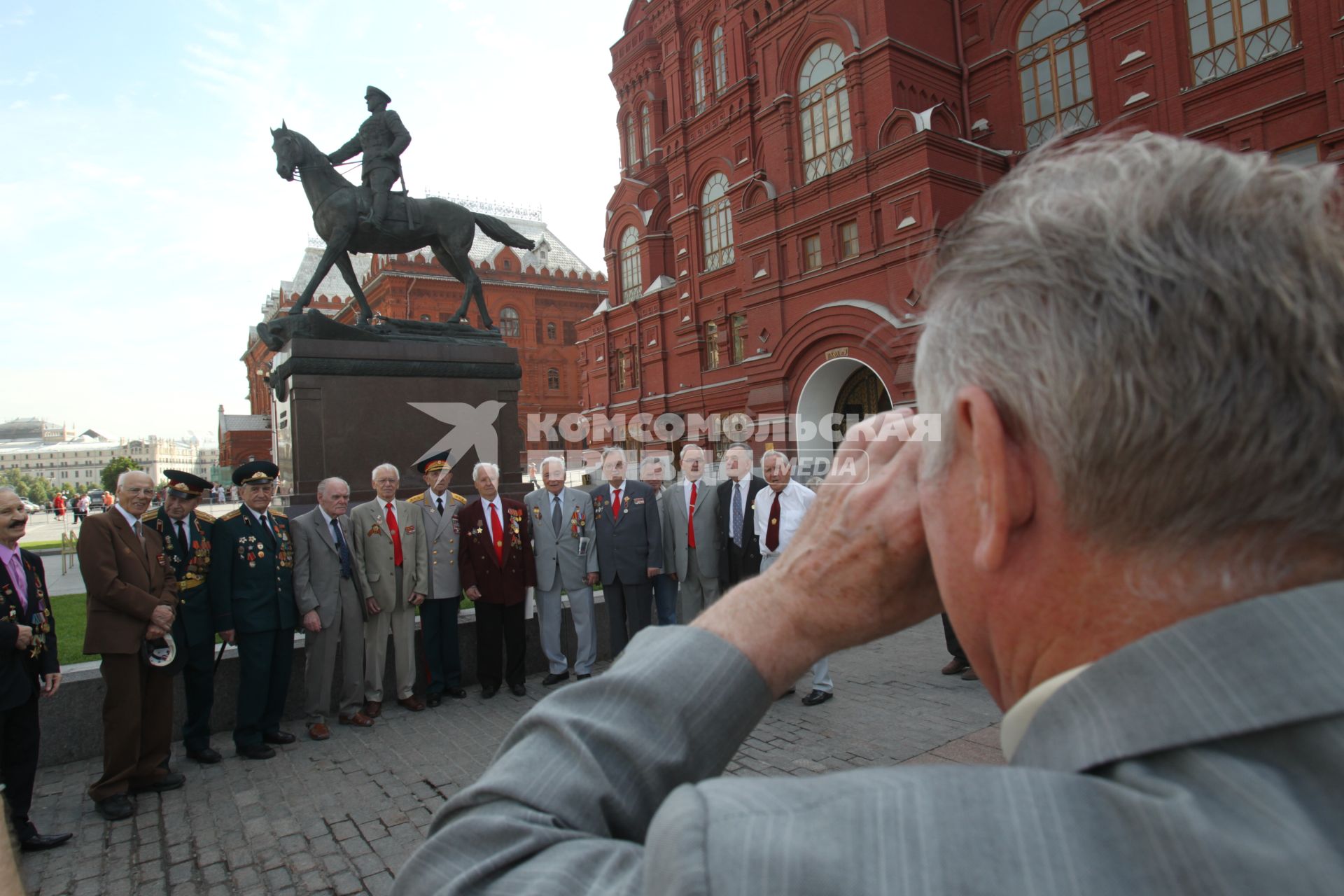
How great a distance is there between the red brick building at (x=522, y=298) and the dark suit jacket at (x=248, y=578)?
3732 centimetres

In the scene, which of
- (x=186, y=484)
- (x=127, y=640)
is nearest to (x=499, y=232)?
(x=186, y=484)

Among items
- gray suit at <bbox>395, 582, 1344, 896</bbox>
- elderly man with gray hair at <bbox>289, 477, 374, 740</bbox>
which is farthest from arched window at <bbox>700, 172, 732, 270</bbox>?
gray suit at <bbox>395, 582, 1344, 896</bbox>

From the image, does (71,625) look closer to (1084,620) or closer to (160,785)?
(160,785)

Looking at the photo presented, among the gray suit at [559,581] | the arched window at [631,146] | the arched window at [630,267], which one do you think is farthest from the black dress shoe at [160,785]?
the arched window at [631,146]

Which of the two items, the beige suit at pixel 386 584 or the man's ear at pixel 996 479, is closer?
the man's ear at pixel 996 479

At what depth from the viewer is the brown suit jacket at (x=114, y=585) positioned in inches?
168

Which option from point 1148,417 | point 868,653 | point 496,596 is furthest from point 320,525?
point 1148,417

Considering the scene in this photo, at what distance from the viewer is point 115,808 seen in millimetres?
4098

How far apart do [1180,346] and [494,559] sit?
6.38 metres

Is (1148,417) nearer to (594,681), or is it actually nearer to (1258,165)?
(1258,165)

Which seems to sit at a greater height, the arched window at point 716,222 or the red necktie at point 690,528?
the arched window at point 716,222

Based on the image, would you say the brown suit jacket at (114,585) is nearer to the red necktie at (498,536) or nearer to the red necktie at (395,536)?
the red necktie at (395,536)

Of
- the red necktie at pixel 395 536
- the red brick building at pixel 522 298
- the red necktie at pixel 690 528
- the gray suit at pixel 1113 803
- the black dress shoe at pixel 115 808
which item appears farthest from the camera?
the red brick building at pixel 522 298

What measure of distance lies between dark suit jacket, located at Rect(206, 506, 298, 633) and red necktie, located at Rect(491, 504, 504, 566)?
166 centimetres
